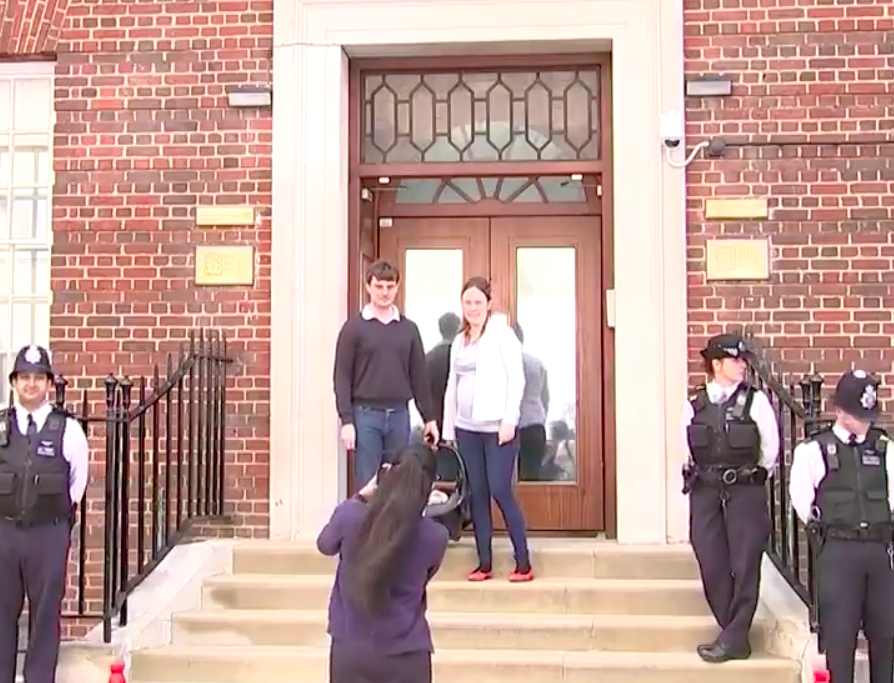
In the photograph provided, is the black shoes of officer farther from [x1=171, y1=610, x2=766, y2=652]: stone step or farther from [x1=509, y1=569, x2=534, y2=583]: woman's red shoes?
[x1=509, y1=569, x2=534, y2=583]: woman's red shoes

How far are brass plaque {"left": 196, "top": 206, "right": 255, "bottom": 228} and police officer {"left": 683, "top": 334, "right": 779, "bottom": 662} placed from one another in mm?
3344

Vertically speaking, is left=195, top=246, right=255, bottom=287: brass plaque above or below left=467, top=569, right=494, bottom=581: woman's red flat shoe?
above

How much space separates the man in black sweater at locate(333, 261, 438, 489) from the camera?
6789 millimetres

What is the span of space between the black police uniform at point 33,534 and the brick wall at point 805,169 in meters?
3.99

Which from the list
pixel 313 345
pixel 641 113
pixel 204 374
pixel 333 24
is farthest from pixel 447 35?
pixel 204 374

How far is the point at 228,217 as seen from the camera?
7977 mm

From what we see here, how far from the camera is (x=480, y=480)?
266 inches

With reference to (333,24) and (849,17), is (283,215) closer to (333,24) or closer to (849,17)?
(333,24)

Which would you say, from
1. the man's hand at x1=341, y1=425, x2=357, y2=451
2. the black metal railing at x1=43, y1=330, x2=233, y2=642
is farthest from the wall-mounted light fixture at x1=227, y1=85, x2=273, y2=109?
the man's hand at x1=341, y1=425, x2=357, y2=451

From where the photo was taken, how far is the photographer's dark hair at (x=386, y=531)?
4.06 metres

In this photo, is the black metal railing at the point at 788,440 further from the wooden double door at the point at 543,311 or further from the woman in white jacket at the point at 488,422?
the woman in white jacket at the point at 488,422

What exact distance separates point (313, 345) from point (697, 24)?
3252mm

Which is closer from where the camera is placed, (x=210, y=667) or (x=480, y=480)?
(x=210, y=667)

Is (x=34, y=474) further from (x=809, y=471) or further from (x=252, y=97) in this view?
(x=809, y=471)
